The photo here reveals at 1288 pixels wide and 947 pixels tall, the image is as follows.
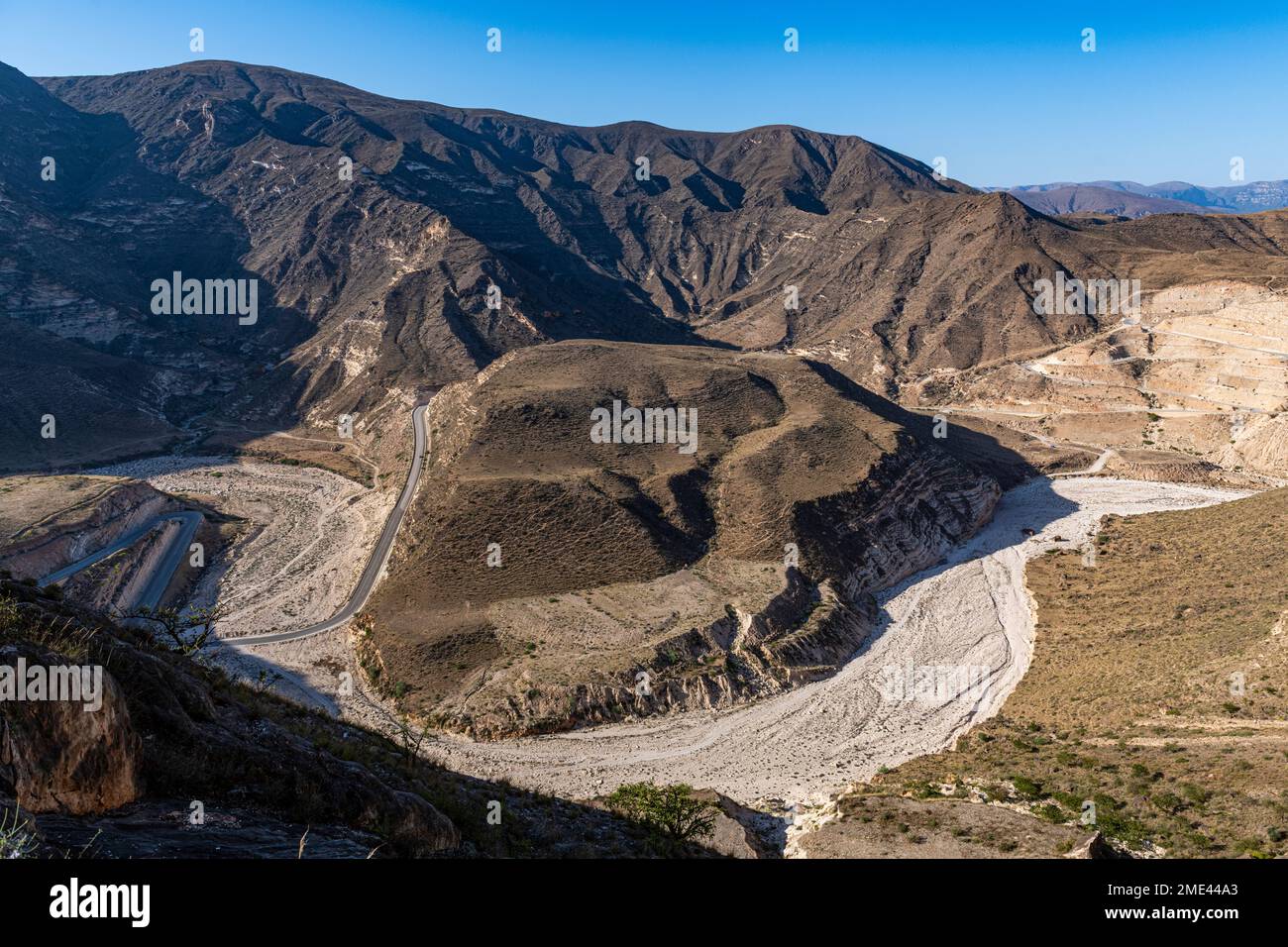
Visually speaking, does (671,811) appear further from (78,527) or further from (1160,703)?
(78,527)

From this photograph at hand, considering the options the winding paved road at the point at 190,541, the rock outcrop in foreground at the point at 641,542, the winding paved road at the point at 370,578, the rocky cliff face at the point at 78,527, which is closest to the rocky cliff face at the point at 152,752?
the rock outcrop in foreground at the point at 641,542

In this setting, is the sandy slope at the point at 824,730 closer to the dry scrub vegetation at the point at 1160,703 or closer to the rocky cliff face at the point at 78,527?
the dry scrub vegetation at the point at 1160,703

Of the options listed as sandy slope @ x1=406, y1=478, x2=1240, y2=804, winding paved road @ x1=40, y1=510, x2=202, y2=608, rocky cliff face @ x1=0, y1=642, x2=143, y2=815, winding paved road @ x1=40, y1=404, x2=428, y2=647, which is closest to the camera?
rocky cliff face @ x1=0, y1=642, x2=143, y2=815

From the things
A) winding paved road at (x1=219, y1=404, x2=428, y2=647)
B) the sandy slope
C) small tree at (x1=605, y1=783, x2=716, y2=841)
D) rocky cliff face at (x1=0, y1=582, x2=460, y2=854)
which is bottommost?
the sandy slope

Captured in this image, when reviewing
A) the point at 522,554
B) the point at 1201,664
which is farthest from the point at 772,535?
the point at 1201,664

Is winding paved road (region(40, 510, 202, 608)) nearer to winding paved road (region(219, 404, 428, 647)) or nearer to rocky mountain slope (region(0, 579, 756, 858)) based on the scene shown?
winding paved road (region(219, 404, 428, 647))

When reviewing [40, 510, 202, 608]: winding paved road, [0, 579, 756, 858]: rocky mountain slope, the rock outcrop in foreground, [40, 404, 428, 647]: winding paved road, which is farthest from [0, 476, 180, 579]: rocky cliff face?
[0, 579, 756, 858]: rocky mountain slope
